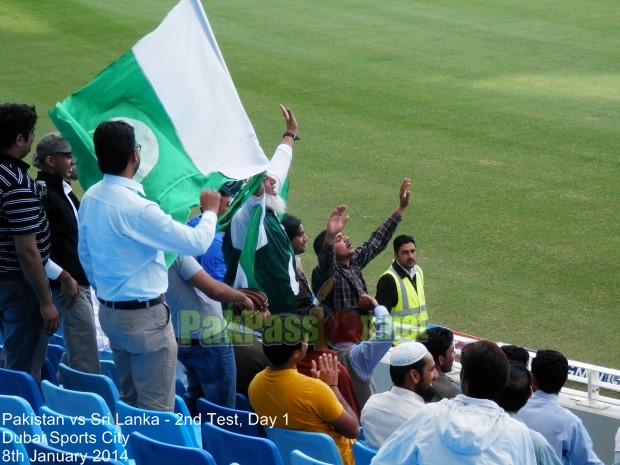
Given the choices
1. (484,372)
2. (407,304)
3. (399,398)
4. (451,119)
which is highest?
(484,372)

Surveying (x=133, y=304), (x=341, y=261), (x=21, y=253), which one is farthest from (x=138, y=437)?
(x=341, y=261)

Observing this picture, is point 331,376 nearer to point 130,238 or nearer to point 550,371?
point 550,371

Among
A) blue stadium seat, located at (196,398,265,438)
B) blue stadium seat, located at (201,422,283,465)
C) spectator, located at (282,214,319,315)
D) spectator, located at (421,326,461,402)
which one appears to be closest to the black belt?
blue stadium seat, located at (196,398,265,438)

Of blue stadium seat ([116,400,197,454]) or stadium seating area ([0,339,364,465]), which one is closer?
stadium seating area ([0,339,364,465])

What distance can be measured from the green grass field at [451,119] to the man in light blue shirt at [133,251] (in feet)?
14.1

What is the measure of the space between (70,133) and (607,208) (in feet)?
24.8

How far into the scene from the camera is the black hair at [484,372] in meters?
3.80

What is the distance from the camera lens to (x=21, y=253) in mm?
5254

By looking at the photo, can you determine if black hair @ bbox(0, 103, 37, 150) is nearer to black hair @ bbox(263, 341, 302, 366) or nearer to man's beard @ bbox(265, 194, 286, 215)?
man's beard @ bbox(265, 194, 286, 215)

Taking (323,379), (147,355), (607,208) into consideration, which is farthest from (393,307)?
(607,208)

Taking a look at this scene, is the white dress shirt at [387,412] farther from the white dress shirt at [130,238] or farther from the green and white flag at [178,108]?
the green and white flag at [178,108]

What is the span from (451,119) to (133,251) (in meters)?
10.6

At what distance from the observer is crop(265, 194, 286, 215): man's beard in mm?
6030

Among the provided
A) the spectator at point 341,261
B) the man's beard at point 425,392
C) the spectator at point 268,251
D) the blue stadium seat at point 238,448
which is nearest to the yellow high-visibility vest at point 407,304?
the spectator at point 341,261
